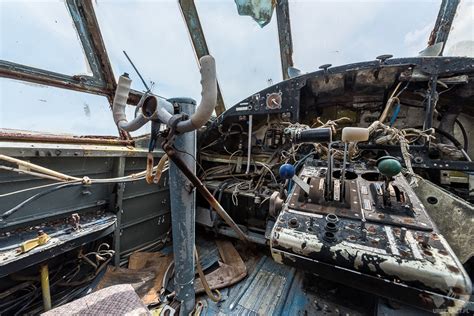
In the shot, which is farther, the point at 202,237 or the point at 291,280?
the point at 202,237

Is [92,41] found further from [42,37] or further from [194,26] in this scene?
[194,26]

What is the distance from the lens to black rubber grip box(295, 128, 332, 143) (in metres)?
0.82

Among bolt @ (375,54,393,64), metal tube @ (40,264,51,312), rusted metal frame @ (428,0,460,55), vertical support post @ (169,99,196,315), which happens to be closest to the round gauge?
bolt @ (375,54,393,64)

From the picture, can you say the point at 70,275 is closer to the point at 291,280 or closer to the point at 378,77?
the point at 291,280

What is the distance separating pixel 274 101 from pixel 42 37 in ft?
6.01

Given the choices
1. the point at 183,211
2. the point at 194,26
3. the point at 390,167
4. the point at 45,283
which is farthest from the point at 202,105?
the point at 194,26

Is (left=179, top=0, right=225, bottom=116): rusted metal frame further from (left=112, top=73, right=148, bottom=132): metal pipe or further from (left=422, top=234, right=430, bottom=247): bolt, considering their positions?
(left=422, top=234, right=430, bottom=247): bolt

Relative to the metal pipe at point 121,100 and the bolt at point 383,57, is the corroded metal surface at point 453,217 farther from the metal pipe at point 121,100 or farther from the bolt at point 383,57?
the metal pipe at point 121,100

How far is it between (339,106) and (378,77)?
452 millimetres

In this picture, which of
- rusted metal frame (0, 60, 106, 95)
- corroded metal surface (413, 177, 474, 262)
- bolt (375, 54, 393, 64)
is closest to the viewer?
corroded metal surface (413, 177, 474, 262)

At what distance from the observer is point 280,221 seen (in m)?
0.77

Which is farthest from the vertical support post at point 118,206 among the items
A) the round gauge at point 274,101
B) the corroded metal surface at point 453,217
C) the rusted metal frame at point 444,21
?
the rusted metal frame at point 444,21

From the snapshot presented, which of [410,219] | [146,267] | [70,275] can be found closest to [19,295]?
[70,275]

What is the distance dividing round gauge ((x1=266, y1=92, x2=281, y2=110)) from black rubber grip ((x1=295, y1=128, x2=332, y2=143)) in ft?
3.17
